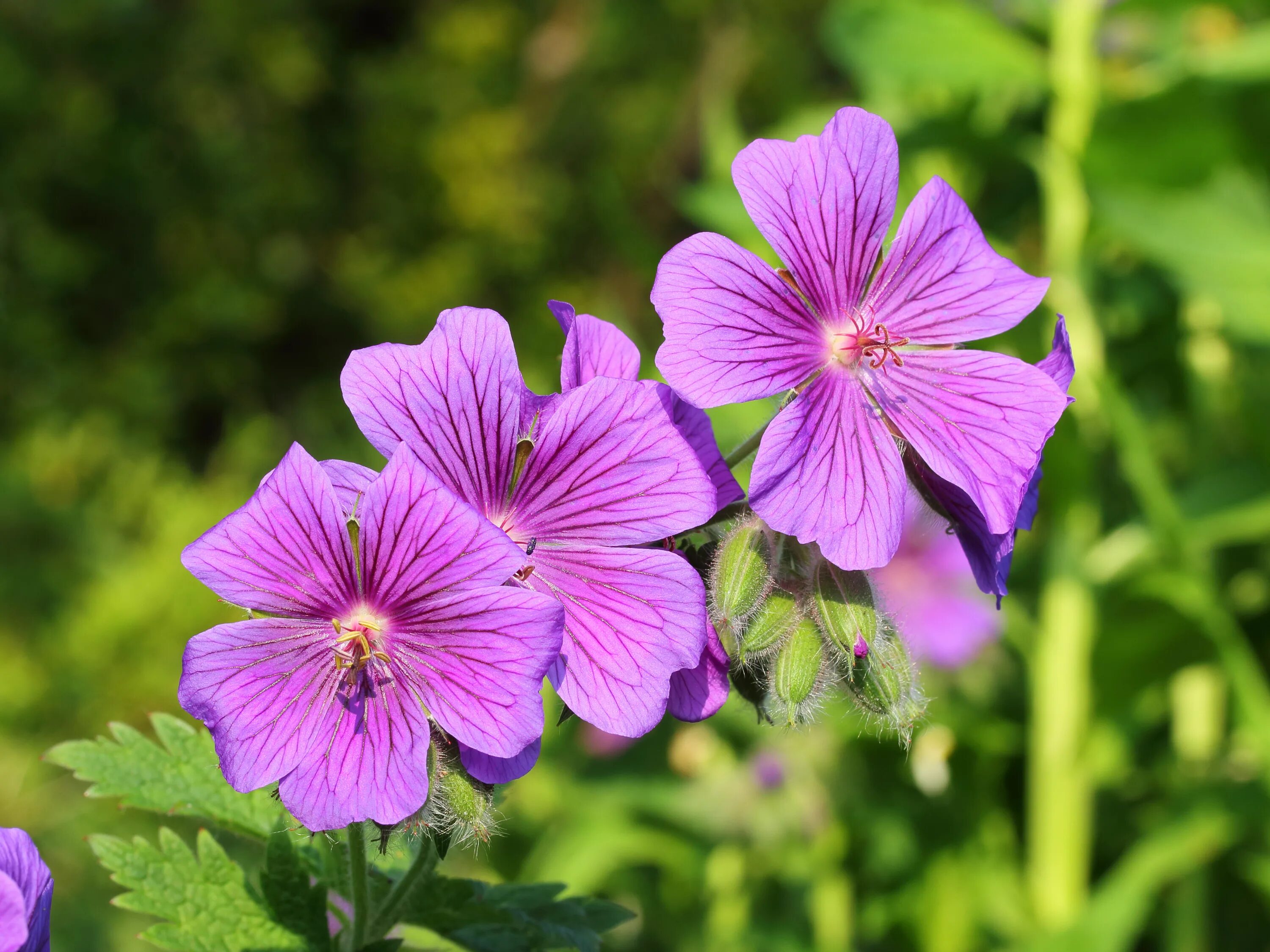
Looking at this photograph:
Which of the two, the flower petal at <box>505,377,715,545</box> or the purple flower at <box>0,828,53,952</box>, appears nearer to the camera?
the purple flower at <box>0,828,53,952</box>

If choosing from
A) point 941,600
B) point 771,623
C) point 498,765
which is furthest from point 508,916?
point 941,600

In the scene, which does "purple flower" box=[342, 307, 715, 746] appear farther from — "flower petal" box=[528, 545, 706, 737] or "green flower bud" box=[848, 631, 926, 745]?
"green flower bud" box=[848, 631, 926, 745]

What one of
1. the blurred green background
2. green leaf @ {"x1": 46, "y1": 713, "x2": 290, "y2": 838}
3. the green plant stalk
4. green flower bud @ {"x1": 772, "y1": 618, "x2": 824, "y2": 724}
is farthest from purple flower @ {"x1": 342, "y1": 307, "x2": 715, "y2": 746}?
the green plant stalk

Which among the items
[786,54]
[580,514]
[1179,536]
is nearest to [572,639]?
[580,514]

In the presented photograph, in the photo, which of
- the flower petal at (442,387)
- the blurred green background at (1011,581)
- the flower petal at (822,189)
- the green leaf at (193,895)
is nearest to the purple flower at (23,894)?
the green leaf at (193,895)

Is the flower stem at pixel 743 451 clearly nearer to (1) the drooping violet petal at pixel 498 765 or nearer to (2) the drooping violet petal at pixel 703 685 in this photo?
(2) the drooping violet petal at pixel 703 685

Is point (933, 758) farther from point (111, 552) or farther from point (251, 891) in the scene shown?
point (111, 552)

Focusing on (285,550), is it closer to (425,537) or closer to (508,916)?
(425,537)

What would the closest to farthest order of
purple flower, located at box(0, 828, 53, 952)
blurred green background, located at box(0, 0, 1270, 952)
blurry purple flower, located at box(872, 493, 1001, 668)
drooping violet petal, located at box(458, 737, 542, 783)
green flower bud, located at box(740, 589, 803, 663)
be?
purple flower, located at box(0, 828, 53, 952)
drooping violet petal, located at box(458, 737, 542, 783)
green flower bud, located at box(740, 589, 803, 663)
blurred green background, located at box(0, 0, 1270, 952)
blurry purple flower, located at box(872, 493, 1001, 668)
